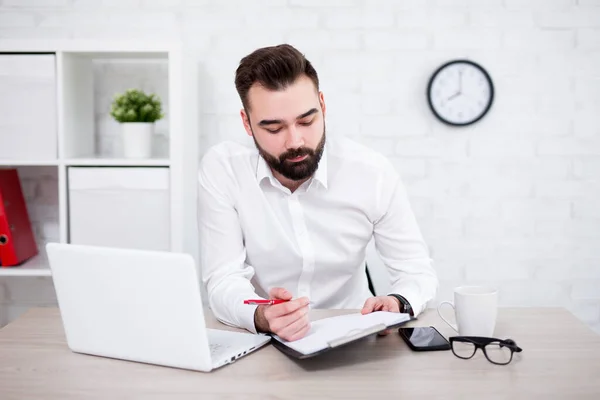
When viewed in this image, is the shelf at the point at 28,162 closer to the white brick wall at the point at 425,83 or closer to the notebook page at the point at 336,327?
the white brick wall at the point at 425,83

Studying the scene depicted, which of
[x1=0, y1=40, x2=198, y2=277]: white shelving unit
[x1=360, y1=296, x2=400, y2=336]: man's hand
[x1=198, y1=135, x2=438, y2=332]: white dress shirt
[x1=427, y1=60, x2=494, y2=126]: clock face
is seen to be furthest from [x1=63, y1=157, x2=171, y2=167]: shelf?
[x1=360, y1=296, x2=400, y2=336]: man's hand

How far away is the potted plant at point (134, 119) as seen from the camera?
8.71 feet

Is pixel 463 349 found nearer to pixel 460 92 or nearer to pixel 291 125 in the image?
pixel 291 125

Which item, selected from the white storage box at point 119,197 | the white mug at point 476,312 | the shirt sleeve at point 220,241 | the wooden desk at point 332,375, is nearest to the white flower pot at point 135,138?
the white storage box at point 119,197

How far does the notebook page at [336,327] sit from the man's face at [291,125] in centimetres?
50

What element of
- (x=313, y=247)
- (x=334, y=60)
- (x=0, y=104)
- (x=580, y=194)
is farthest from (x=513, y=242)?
(x=0, y=104)

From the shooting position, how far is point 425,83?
113 inches

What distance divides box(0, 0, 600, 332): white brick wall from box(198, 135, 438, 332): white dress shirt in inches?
33.9

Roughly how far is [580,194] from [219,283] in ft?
5.87

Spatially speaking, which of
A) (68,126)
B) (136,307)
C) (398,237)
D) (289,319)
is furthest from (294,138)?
(68,126)

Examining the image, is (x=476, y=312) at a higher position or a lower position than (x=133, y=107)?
lower

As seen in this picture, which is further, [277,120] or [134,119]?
[134,119]

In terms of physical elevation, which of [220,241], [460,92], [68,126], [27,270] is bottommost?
[27,270]

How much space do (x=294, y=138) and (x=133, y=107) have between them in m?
1.06
